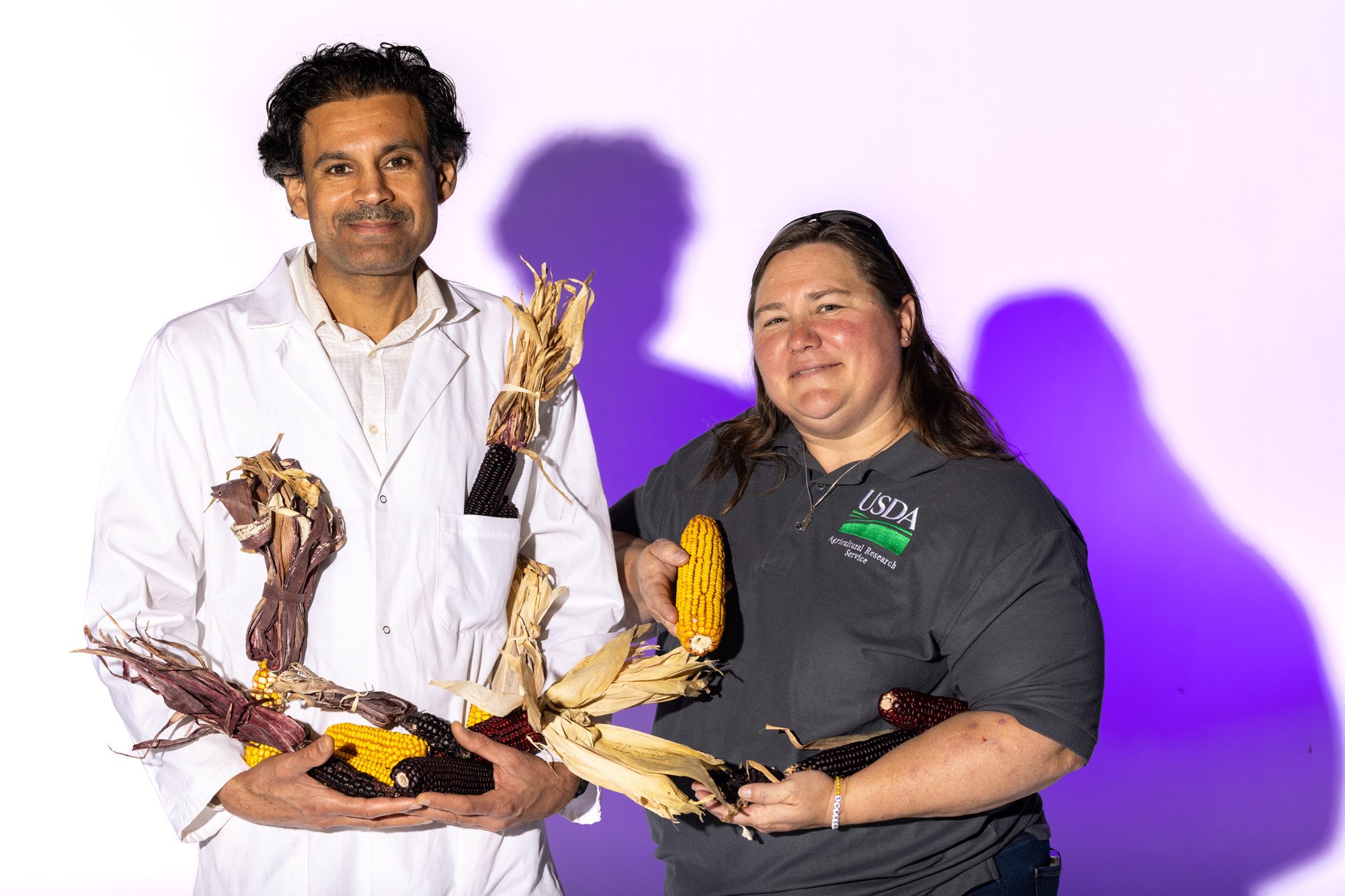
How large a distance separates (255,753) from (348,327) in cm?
99

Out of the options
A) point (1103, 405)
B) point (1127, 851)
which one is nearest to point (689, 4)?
point (1103, 405)

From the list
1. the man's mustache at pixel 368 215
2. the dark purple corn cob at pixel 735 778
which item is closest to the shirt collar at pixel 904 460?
the dark purple corn cob at pixel 735 778

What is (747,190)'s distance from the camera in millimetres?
4875

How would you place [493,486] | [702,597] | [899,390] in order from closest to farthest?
[702,597] < [493,486] < [899,390]

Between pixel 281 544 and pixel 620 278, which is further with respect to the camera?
pixel 620 278

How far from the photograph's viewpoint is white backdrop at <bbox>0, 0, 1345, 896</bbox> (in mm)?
4535

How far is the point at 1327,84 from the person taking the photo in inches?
191

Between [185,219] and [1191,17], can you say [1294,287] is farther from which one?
[185,219]

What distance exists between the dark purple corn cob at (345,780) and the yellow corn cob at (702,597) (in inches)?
28.5

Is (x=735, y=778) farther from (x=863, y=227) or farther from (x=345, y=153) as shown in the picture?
(x=345, y=153)

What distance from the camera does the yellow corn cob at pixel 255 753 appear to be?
103 inches

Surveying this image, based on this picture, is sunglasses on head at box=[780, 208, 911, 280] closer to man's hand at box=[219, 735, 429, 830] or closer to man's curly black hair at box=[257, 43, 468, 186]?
man's curly black hair at box=[257, 43, 468, 186]

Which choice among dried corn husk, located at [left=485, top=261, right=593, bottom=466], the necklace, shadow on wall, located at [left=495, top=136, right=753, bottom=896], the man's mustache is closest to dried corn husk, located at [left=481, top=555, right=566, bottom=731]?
dried corn husk, located at [left=485, top=261, right=593, bottom=466]

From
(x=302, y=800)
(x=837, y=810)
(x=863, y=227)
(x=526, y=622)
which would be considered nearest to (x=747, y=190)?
(x=863, y=227)
